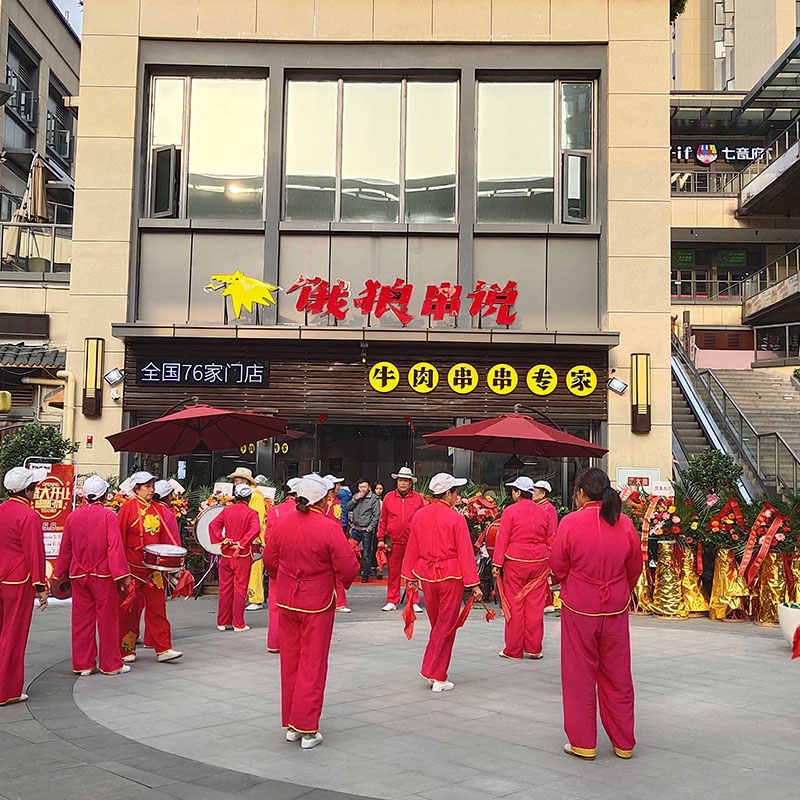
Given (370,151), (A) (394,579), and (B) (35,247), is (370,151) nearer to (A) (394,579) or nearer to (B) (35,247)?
(A) (394,579)

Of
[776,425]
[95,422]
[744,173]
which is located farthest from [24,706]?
[744,173]

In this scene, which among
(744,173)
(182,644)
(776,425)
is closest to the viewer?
(182,644)

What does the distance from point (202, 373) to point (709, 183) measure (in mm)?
26714

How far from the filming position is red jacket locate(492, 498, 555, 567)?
11.0 meters

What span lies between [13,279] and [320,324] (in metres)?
8.60

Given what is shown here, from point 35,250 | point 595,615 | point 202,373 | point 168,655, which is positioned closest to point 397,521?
point 168,655

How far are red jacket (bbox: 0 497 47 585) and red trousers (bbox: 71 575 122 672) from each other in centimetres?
104

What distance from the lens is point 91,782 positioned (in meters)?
6.20

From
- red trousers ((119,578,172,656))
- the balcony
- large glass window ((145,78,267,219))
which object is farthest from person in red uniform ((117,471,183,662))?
the balcony

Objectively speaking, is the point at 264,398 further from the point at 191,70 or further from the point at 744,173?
the point at 744,173

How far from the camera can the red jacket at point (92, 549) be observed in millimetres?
9695

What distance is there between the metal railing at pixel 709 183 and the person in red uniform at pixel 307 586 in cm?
3420

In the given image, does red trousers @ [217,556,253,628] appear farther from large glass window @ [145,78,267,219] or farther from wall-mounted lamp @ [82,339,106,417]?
large glass window @ [145,78,267,219]

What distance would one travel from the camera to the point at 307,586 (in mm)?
7449
